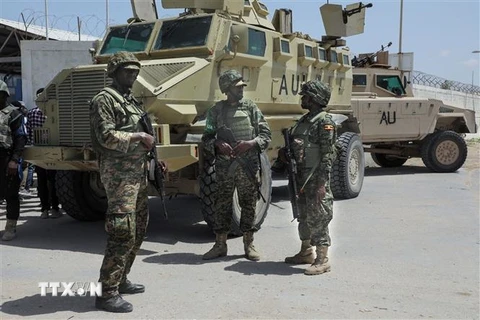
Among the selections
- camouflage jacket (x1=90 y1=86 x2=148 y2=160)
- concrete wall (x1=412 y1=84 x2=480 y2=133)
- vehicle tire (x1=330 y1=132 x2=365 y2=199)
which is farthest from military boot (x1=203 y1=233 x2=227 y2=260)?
concrete wall (x1=412 y1=84 x2=480 y2=133)

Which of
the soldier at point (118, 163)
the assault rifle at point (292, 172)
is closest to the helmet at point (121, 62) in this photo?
the soldier at point (118, 163)

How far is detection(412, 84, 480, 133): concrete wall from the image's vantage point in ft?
75.6

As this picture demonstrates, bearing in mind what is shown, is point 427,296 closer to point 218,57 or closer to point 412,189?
Answer: point 218,57

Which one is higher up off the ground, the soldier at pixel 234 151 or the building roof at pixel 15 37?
Result: the building roof at pixel 15 37

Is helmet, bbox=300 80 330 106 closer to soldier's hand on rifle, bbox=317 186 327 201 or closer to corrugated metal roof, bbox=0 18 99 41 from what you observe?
soldier's hand on rifle, bbox=317 186 327 201

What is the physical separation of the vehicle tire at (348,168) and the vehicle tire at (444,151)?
365cm

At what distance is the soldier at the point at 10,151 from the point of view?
229 inches

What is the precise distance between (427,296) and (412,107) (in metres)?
8.16

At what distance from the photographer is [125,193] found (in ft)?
12.2

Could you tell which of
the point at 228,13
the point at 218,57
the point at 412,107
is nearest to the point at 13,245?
the point at 218,57

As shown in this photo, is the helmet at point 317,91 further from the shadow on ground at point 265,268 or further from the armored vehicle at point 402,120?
the armored vehicle at point 402,120

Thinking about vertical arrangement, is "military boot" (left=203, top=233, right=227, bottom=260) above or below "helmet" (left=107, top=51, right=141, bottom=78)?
below

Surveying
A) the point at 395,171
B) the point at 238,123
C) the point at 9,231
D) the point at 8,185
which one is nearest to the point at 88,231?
the point at 9,231

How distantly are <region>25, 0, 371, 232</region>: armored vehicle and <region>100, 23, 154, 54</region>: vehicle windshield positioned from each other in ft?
0.05
